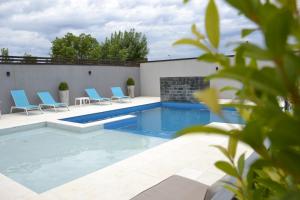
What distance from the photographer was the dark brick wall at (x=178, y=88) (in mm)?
12750

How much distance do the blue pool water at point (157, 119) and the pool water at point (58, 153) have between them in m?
0.96

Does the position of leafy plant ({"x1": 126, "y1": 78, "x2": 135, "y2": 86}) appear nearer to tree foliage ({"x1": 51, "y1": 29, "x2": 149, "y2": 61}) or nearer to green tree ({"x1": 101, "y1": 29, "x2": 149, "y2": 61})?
tree foliage ({"x1": 51, "y1": 29, "x2": 149, "y2": 61})

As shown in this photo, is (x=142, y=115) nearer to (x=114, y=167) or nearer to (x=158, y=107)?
(x=158, y=107)

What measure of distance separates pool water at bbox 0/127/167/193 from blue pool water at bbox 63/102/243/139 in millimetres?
960

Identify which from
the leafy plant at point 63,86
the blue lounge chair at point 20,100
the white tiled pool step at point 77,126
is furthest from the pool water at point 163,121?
the blue lounge chair at point 20,100

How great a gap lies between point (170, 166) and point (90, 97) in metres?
8.65

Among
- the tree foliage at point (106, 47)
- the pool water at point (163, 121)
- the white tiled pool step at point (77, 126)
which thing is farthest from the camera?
the tree foliage at point (106, 47)

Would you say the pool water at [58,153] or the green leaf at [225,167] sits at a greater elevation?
the green leaf at [225,167]

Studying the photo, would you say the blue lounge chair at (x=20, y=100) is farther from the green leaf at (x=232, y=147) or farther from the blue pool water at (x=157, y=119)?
the green leaf at (x=232, y=147)

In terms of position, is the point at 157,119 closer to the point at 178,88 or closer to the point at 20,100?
the point at 178,88

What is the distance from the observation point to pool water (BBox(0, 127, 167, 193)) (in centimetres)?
449

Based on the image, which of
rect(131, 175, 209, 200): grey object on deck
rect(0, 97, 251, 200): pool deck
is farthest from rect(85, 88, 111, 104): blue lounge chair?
rect(131, 175, 209, 200): grey object on deck

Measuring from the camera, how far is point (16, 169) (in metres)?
4.86

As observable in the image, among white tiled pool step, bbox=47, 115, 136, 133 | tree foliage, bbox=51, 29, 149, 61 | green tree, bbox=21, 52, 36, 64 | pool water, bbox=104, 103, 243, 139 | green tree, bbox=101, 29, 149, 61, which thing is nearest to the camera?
white tiled pool step, bbox=47, 115, 136, 133
